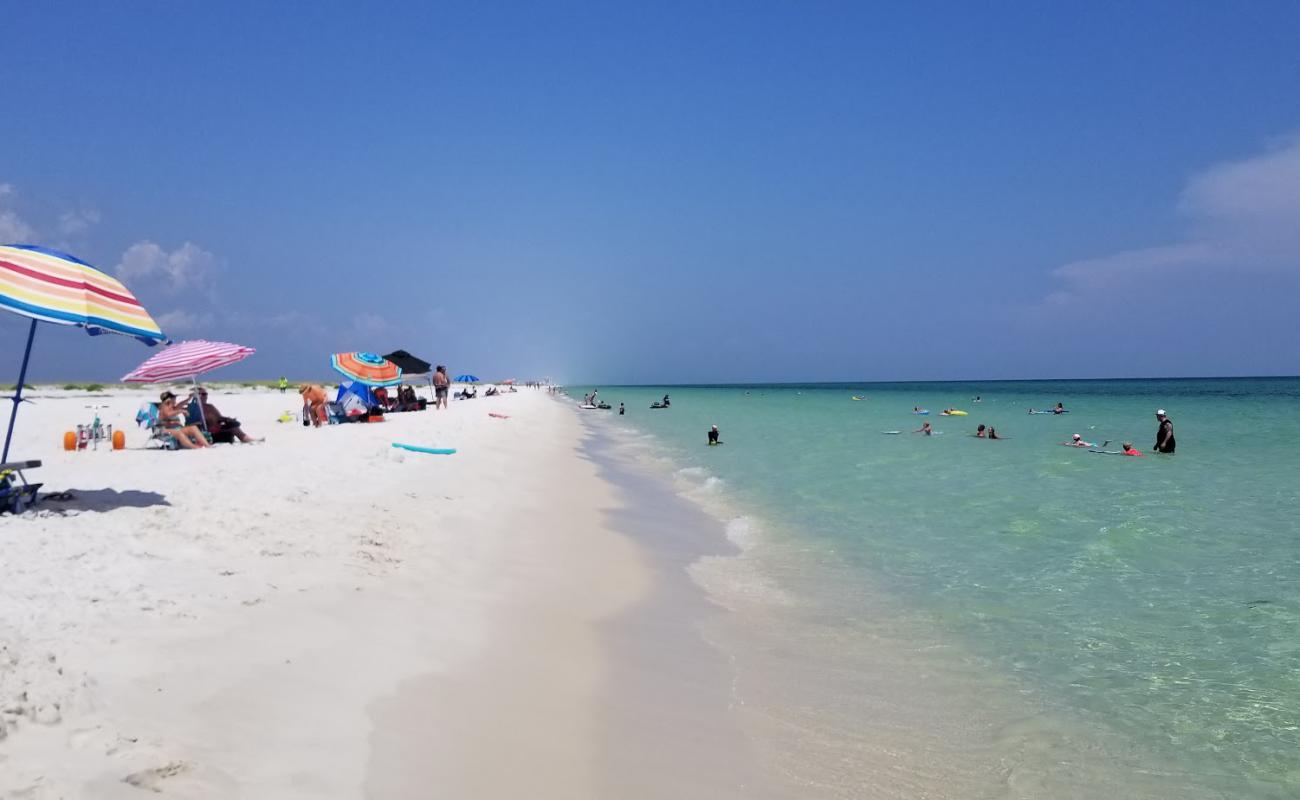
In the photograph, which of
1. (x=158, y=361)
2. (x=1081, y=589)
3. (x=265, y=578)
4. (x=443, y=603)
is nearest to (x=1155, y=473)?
(x=1081, y=589)

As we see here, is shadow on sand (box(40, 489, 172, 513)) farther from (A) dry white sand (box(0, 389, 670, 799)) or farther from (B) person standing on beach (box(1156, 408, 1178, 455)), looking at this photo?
(B) person standing on beach (box(1156, 408, 1178, 455))

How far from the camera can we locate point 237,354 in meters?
15.9

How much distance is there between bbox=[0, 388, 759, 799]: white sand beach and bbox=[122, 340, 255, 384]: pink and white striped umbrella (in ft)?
19.0

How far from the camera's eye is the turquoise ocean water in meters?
4.49

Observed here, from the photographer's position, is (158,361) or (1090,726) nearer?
(1090,726)

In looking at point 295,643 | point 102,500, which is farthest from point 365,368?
point 295,643

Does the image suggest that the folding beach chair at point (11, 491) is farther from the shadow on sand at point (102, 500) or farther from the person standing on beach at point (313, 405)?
the person standing on beach at point (313, 405)

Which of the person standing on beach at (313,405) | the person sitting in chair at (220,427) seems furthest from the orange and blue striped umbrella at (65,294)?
the person standing on beach at (313,405)

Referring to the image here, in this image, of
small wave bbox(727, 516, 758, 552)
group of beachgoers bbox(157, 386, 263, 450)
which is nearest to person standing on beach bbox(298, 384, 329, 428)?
group of beachgoers bbox(157, 386, 263, 450)

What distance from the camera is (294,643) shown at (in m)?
4.62

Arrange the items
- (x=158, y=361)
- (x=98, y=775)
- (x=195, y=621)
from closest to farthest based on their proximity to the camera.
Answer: (x=98, y=775) < (x=195, y=621) < (x=158, y=361)

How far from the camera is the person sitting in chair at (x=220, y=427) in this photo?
52.1ft

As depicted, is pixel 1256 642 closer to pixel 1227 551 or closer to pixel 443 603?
pixel 1227 551

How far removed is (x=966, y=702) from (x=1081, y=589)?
13.0ft
